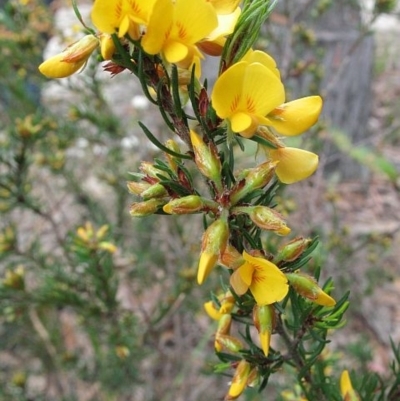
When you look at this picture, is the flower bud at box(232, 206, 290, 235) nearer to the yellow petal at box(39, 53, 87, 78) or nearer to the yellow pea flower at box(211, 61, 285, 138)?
the yellow pea flower at box(211, 61, 285, 138)

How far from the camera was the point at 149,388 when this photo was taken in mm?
1680

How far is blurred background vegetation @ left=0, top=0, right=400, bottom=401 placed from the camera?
1.19 m

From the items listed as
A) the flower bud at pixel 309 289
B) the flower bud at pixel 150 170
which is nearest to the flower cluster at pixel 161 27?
the flower bud at pixel 150 170

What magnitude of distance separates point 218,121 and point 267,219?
0.10 meters

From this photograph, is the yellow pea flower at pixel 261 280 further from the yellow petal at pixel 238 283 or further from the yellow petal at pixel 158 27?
the yellow petal at pixel 158 27

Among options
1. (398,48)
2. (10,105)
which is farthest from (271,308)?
(398,48)

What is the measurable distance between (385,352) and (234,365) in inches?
69.4

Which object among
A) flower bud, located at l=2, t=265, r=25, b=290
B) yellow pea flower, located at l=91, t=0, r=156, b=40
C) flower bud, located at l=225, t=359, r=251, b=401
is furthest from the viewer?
flower bud, located at l=2, t=265, r=25, b=290

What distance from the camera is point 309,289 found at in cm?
45

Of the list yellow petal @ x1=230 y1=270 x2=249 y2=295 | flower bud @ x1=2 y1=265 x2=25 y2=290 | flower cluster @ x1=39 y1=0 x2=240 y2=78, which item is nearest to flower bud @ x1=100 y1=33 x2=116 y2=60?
flower cluster @ x1=39 y1=0 x2=240 y2=78

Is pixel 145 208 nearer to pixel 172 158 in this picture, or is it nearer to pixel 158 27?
pixel 172 158

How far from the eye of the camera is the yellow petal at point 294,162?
457mm

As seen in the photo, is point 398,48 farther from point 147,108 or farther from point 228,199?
point 228,199

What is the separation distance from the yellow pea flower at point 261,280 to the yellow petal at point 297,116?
0.12 m
